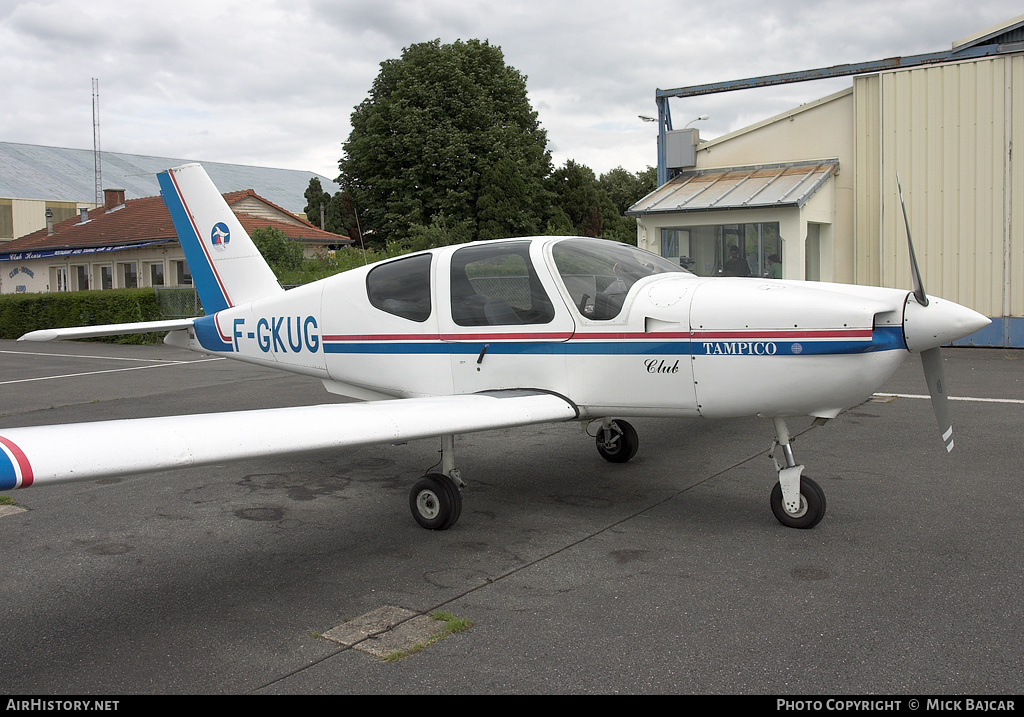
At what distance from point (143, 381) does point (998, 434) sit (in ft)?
41.0

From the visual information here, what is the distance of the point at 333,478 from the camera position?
6.95 metres

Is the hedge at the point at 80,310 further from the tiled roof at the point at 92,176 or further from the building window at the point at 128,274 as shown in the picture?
the tiled roof at the point at 92,176

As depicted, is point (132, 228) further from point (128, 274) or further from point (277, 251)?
point (277, 251)

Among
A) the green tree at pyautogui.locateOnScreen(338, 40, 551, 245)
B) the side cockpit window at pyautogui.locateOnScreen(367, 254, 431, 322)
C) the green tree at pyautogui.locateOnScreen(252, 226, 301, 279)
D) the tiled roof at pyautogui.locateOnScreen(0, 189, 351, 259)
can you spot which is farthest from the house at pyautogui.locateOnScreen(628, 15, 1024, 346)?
the green tree at pyautogui.locateOnScreen(338, 40, 551, 245)

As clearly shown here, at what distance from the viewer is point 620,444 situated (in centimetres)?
708

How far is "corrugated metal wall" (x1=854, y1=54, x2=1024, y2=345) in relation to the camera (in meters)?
14.2

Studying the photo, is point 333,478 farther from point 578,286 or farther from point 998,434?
point 998,434

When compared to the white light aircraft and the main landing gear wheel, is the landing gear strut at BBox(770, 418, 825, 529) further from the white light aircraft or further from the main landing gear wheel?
the main landing gear wheel

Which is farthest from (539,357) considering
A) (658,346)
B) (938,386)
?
(938,386)

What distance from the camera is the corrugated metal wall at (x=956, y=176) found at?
14.2 meters

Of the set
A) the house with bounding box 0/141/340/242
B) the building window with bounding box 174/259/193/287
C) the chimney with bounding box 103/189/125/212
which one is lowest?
the building window with bounding box 174/259/193/287

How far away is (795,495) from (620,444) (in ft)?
7.20

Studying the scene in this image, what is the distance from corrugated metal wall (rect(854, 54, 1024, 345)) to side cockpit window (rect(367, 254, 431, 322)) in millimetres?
11625

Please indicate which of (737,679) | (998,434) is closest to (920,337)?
(737,679)
